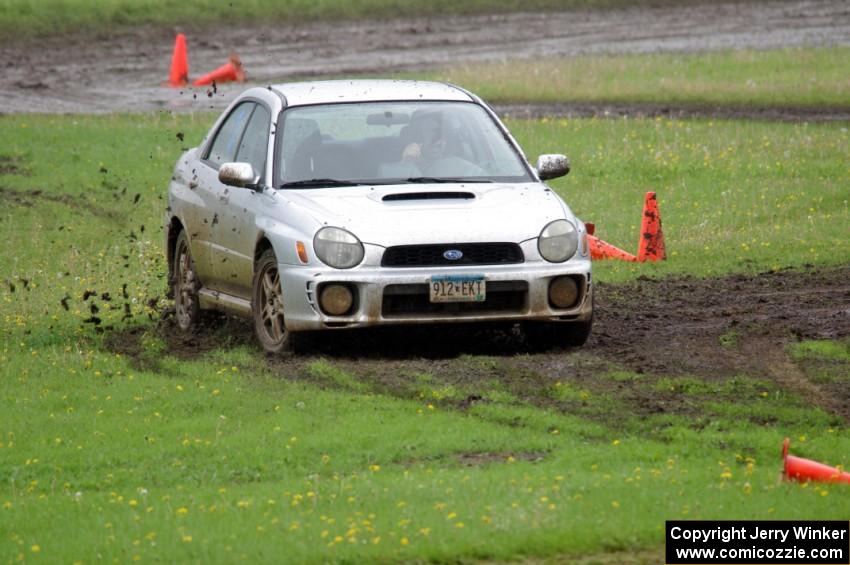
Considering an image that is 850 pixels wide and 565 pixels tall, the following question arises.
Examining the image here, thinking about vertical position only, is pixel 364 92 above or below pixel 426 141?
→ above

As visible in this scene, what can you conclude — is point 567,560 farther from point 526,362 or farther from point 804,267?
point 804,267

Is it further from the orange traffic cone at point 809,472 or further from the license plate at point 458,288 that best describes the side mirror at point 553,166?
the orange traffic cone at point 809,472

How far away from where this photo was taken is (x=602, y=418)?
953 cm

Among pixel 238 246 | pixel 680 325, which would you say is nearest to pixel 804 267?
pixel 680 325

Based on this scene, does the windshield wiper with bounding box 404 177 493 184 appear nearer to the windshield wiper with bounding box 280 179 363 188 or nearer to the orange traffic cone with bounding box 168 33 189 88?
the windshield wiper with bounding box 280 179 363 188

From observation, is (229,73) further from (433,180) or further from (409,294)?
(409,294)

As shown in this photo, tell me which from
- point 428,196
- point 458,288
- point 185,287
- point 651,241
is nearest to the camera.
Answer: point 458,288

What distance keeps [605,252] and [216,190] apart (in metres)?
4.91

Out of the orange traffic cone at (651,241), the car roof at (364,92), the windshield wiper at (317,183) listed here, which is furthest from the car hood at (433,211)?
the orange traffic cone at (651,241)

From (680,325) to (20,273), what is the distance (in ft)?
24.3

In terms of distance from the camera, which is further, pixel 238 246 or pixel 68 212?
pixel 68 212

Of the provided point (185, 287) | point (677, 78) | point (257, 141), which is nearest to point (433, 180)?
→ point (257, 141)

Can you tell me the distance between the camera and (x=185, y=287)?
13242 mm

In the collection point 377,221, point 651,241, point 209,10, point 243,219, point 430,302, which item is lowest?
point 651,241
